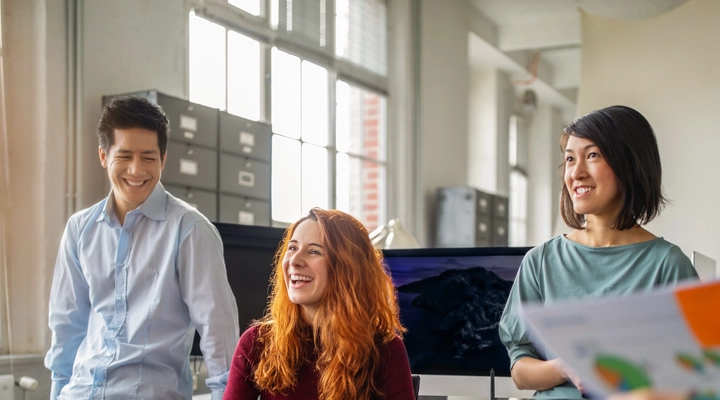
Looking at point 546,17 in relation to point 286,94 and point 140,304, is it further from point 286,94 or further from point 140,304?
point 140,304

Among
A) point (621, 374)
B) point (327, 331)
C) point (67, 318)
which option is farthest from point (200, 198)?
point (621, 374)

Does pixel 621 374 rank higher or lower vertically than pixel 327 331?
higher

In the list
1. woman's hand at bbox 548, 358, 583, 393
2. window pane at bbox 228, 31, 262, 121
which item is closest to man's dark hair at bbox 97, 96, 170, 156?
woman's hand at bbox 548, 358, 583, 393

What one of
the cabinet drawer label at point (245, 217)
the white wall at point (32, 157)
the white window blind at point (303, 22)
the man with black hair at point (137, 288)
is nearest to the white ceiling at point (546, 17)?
the white window blind at point (303, 22)

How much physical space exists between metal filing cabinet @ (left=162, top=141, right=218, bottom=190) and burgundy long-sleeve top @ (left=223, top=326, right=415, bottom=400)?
198 centimetres

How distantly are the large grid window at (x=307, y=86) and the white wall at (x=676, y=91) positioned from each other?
1.74 metres

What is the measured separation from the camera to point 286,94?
535 centimetres

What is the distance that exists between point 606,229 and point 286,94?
4.04 metres

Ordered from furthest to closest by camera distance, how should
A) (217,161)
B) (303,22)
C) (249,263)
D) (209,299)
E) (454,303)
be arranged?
(303,22) < (217,161) < (249,263) < (454,303) < (209,299)

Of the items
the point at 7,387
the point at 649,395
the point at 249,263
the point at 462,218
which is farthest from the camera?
the point at 462,218

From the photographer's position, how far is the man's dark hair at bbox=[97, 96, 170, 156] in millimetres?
2064

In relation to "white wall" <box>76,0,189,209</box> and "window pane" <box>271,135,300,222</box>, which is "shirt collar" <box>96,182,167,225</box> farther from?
"window pane" <box>271,135,300,222</box>

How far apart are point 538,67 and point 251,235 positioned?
7.91 meters

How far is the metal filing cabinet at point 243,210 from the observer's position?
4005 mm
